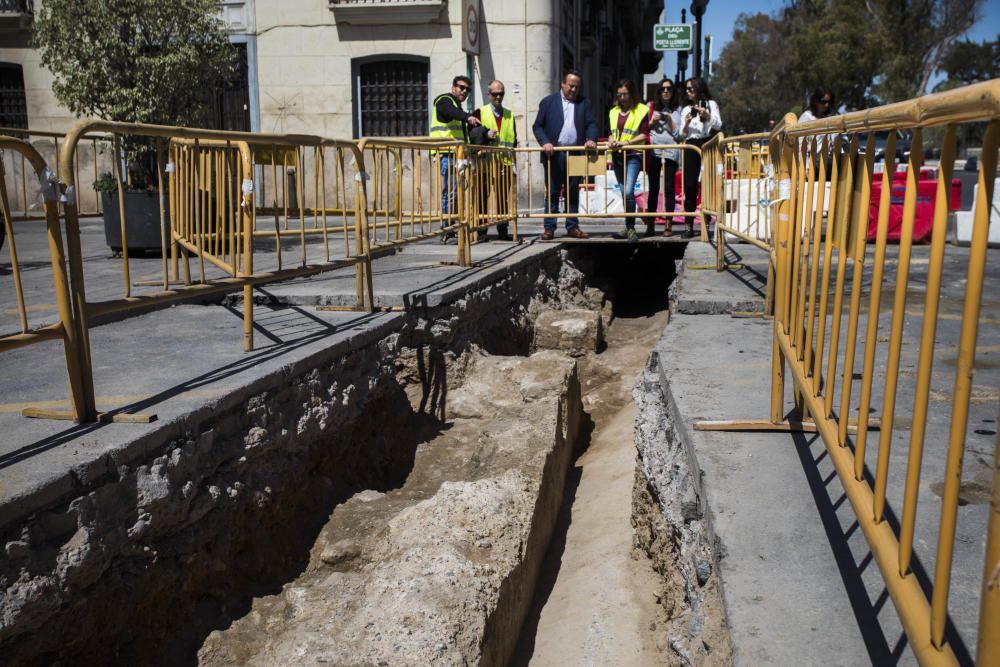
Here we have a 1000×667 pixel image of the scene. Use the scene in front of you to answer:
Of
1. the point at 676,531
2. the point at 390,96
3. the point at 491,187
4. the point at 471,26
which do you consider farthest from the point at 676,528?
the point at 390,96

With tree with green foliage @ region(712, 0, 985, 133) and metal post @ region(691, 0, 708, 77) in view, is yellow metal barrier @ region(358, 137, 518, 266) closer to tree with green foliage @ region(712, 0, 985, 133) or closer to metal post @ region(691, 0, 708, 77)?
metal post @ region(691, 0, 708, 77)

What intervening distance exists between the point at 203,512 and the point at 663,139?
304 inches

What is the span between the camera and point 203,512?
3215mm

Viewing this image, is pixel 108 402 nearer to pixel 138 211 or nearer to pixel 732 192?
pixel 732 192

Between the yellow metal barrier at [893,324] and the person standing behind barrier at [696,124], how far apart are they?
6.47 metres

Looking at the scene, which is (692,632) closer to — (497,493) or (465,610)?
(465,610)

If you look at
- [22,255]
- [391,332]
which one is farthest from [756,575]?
[22,255]

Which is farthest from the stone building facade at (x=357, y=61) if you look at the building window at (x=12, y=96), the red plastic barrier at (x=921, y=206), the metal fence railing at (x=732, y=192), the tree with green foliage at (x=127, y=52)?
the metal fence railing at (x=732, y=192)

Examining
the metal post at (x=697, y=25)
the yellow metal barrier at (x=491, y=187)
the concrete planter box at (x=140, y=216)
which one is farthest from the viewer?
the metal post at (x=697, y=25)

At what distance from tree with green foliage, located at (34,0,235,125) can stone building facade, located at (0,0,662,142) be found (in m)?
7.51

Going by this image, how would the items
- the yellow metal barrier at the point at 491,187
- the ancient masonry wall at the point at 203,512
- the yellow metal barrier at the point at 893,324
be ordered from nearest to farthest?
1. the yellow metal barrier at the point at 893,324
2. the ancient masonry wall at the point at 203,512
3. the yellow metal barrier at the point at 491,187

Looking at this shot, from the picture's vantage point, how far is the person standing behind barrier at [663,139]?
32.0 ft

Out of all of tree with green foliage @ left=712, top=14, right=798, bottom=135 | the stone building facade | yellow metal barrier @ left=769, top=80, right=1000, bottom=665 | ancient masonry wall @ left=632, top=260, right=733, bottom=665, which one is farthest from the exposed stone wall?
tree with green foliage @ left=712, top=14, right=798, bottom=135

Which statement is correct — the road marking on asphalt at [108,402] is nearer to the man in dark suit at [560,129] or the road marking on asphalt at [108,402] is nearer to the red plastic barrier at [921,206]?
the red plastic barrier at [921,206]
